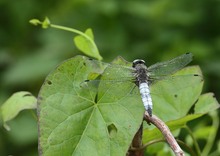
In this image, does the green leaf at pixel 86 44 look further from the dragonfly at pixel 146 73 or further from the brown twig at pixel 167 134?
the brown twig at pixel 167 134

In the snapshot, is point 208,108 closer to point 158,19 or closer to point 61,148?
point 61,148

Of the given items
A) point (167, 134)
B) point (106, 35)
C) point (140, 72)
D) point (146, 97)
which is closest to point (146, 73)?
point (140, 72)

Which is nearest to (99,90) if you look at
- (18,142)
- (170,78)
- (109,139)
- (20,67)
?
(109,139)

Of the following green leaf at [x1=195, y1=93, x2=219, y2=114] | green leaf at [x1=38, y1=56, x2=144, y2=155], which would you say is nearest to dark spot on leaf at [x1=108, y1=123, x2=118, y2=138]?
green leaf at [x1=38, y1=56, x2=144, y2=155]

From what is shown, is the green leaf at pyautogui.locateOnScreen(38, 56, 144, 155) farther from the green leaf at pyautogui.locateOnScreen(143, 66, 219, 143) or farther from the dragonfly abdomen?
the green leaf at pyautogui.locateOnScreen(143, 66, 219, 143)

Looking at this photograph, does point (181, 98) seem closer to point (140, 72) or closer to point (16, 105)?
point (140, 72)

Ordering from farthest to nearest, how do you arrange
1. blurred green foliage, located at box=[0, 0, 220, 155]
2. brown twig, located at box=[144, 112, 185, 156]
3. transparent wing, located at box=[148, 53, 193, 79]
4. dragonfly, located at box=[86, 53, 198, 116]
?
blurred green foliage, located at box=[0, 0, 220, 155] < transparent wing, located at box=[148, 53, 193, 79] < dragonfly, located at box=[86, 53, 198, 116] < brown twig, located at box=[144, 112, 185, 156]

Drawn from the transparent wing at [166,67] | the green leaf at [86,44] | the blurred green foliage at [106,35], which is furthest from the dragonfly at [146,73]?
the blurred green foliage at [106,35]
